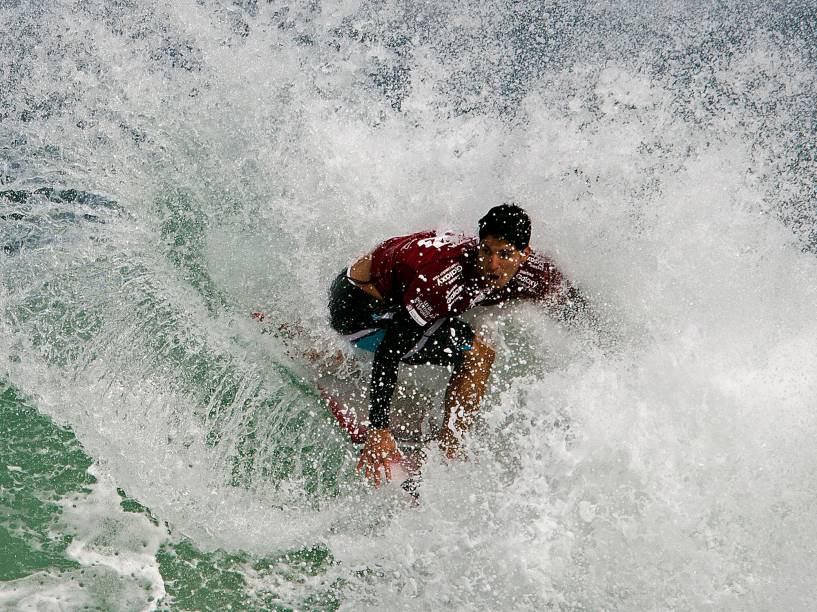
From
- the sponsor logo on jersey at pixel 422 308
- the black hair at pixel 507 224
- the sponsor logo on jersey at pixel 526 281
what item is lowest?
the sponsor logo on jersey at pixel 422 308

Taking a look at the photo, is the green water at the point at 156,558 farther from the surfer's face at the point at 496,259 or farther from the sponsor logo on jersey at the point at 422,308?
the surfer's face at the point at 496,259

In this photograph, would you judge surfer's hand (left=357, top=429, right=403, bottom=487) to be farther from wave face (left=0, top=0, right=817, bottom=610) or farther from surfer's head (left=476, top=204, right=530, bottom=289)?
surfer's head (left=476, top=204, right=530, bottom=289)

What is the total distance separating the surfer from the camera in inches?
124

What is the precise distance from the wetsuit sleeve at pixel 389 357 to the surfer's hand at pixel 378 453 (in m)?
0.09

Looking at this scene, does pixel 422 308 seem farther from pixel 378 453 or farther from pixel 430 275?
pixel 378 453

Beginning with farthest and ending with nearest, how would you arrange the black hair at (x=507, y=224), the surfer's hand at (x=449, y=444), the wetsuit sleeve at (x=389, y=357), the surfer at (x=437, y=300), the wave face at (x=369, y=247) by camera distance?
the surfer's hand at (x=449, y=444) < the wave face at (x=369, y=247) < the wetsuit sleeve at (x=389, y=357) < the surfer at (x=437, y=300) < the black hair at (x=507, y=224)

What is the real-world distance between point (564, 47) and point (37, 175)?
14.2ft

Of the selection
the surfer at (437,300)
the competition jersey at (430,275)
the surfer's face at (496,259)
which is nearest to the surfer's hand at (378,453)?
the surfer at (437,300)

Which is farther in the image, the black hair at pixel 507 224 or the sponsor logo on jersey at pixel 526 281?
the sponsor logo on jersey at pixel 526 281

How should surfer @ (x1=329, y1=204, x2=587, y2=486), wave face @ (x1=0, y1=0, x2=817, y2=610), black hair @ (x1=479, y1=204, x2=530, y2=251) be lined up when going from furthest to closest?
wave face @ (x1=0, y1=0, x2=817, y2=610)
surfer @ (x1=329, y1=204, x2=587, y2=486)
black hair @ (x1=479, y1=204, x2=530, y2=251)

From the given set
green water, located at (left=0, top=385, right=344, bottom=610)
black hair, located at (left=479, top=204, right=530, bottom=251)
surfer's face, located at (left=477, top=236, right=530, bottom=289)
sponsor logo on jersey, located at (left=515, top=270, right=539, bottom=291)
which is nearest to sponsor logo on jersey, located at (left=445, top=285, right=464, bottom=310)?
surfer's face, located at (left=477, top=236, right=530, bottom=289)

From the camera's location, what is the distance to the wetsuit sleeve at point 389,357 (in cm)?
333

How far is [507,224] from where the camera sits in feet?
9.93

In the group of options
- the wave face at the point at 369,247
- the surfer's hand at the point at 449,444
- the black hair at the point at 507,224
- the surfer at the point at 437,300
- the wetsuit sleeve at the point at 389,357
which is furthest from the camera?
the surfer's hand at the point at 449,444
